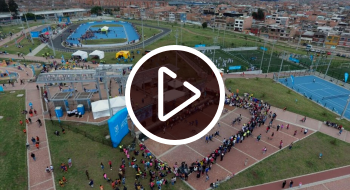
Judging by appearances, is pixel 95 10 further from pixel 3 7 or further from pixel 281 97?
pixel 281 97

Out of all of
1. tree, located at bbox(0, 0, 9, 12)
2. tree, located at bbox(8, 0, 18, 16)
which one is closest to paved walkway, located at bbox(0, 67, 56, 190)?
tree, located at bbox(8, 0, 18, 16)

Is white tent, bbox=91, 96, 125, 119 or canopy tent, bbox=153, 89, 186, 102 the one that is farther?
canopy tent, bbox=153, 89, 186, 102

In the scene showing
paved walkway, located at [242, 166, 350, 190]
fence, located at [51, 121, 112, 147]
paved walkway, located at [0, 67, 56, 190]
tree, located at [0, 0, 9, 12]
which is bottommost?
paved walkway, located at [242, 166, 350, 190]

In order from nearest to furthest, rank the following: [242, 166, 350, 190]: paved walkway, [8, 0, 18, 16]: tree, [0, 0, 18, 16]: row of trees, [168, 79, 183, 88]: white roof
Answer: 1. [242, 166, 350, 190]: paved walkway
2. [168, 79, 183, 88]: white roof
3. [8, 0, 18, 16]: tree
4. [0, 0, 18, 16]: row of trees

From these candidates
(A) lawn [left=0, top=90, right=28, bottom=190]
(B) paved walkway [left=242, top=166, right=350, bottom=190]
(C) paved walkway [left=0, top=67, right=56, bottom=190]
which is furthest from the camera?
(B) paved walkway [left=242, top=166, right=350, bottom=190]

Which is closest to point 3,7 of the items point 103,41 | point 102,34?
point 102,34

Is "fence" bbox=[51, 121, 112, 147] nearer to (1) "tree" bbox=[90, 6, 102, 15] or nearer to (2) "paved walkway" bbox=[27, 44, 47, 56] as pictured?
(2) "paved walkway" bbox=[27, 44, 47, 56]

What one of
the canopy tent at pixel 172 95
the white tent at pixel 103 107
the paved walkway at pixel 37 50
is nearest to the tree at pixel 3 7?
the paved walkway at pixel 37 50
